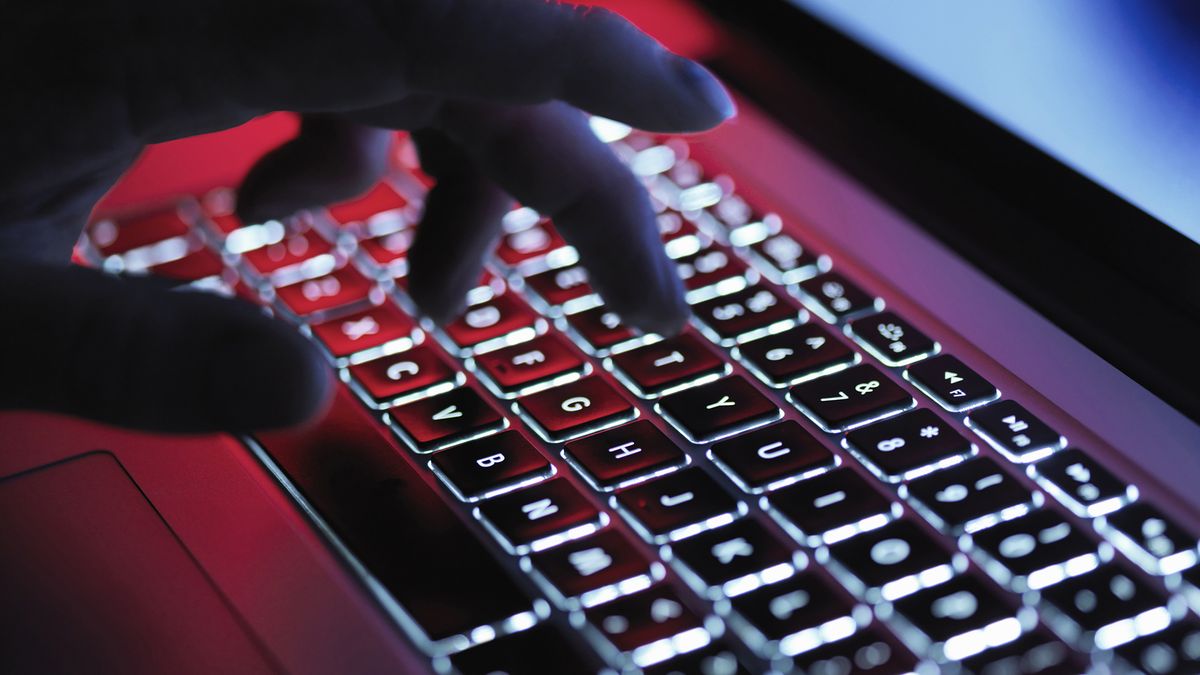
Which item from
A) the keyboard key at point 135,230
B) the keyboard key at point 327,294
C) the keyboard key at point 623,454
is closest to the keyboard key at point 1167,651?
the keyboard key at point 623,454

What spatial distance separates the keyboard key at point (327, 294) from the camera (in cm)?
71

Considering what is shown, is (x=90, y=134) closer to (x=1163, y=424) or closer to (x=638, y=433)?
(x=638, y=433)

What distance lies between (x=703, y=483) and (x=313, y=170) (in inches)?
11.4

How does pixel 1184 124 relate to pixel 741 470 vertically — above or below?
above

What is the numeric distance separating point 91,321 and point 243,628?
Result: 0.48 ft

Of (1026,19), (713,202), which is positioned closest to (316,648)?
(713,202)

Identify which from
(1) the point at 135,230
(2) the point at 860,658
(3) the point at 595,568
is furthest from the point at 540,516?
(1) the point at 135,230

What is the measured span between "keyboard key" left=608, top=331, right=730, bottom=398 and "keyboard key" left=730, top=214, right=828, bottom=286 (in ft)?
0.26

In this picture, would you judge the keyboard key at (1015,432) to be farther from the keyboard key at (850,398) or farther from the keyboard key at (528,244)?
the keyboard key at (528,244)

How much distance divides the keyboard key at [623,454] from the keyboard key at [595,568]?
4 centimetres

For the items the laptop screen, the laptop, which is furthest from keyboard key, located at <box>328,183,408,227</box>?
the laptop screen

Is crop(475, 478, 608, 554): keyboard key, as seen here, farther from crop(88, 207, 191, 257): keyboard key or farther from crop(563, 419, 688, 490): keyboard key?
crop(88, 207, 191, 257): keyboard key

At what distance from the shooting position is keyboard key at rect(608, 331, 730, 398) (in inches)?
25.3

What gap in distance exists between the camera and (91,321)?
440 millimetres
